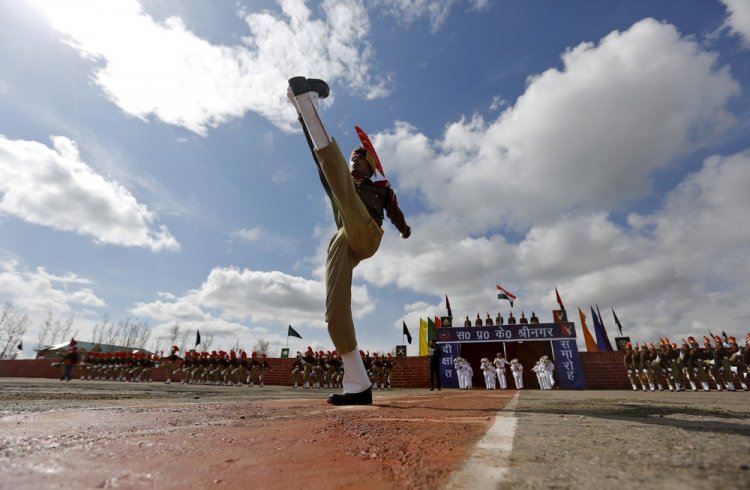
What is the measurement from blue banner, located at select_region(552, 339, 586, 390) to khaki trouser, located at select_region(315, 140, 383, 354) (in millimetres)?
19825

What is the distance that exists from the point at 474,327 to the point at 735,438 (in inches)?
796

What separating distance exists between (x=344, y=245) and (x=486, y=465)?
5.79 feet

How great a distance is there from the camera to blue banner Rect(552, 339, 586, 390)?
1830 centimetres

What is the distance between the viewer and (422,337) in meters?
28.5

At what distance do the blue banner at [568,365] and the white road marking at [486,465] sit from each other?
20549 millimetres

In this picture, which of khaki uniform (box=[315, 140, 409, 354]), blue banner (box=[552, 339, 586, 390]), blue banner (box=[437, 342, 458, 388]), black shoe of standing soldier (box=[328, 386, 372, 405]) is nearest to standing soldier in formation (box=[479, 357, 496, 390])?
blue banner (box=[437, 342, 458, 388])

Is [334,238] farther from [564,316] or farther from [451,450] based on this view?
[564,316]

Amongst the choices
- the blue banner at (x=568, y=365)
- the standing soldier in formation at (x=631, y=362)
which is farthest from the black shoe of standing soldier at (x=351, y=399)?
the blue banner at (x=568, y=365)

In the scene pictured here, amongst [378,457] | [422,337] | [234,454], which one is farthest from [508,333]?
[234,454]

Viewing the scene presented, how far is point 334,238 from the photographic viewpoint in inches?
101

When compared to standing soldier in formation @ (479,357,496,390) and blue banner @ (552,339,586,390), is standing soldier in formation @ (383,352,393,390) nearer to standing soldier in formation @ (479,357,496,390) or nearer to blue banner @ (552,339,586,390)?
standing soldier in formation @ (479,357,496,390)

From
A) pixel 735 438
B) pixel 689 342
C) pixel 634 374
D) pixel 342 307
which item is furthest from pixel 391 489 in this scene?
pixel 634 374

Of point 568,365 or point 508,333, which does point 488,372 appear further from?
point 568,365

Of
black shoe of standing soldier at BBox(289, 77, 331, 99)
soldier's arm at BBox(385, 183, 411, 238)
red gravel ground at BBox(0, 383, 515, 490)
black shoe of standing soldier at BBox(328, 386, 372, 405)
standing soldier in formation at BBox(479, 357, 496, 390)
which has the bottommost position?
red gravel ground at BBox(0, 383, 515, 490)
